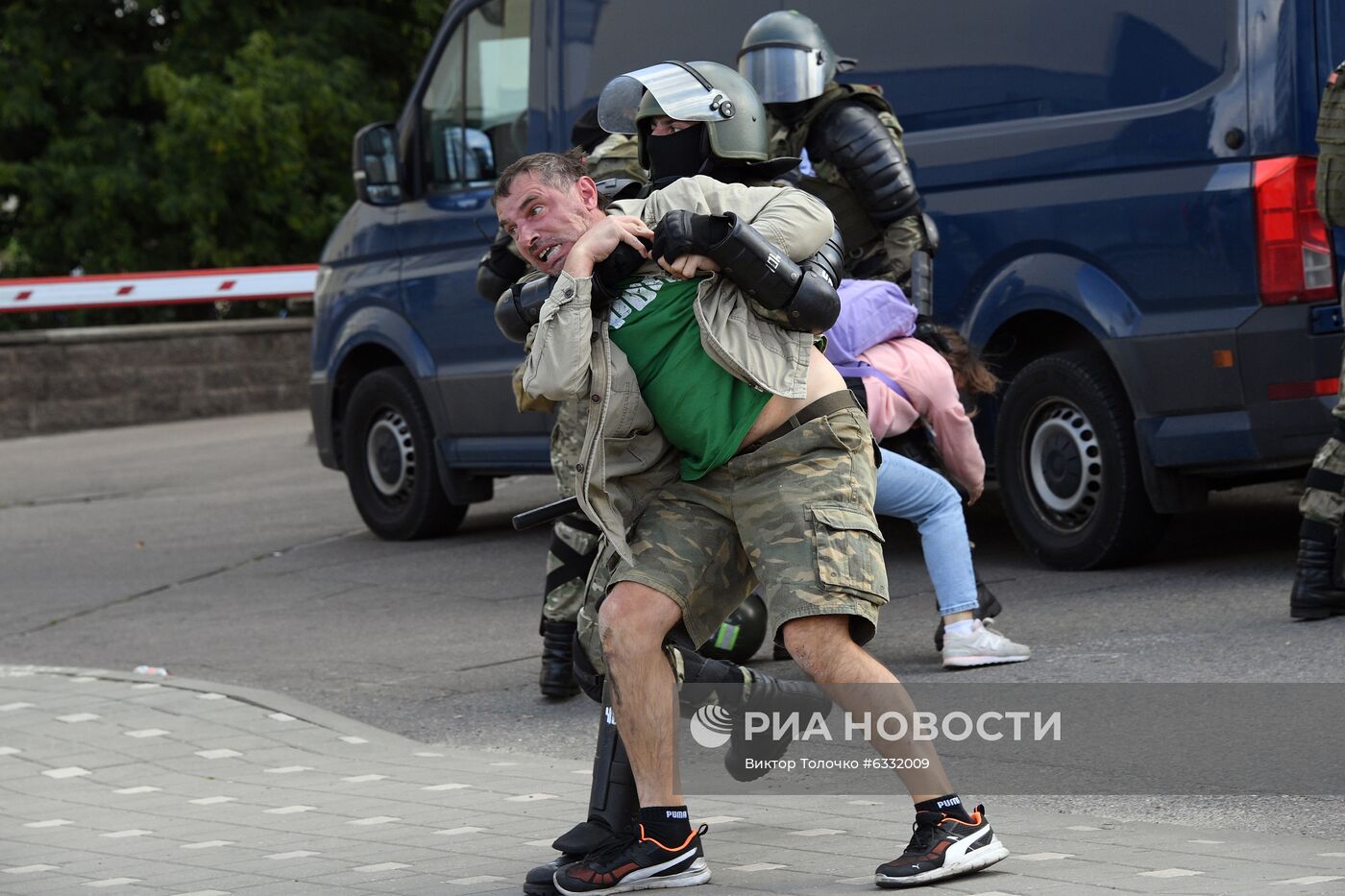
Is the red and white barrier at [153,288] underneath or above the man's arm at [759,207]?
underneath

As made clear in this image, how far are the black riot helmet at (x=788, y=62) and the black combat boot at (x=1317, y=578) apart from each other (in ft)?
6.54

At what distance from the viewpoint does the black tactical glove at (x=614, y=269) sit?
4.20 meters

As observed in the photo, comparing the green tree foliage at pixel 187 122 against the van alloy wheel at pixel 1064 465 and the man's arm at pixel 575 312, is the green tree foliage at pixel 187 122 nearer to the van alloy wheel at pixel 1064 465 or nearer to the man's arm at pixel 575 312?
the van alloy wheel at pixel 1064 465

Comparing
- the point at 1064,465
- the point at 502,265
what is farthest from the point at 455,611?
the point at 502,265

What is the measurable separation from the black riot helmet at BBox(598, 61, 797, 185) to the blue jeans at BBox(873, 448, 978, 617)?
5.71 ft

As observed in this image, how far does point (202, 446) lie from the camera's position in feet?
56.2

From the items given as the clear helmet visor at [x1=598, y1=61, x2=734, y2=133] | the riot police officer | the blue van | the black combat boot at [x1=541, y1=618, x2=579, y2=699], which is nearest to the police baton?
the clear helmet visor at [x1=598, y1=61, x2=734, y2=133]

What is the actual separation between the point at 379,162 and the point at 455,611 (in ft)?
7.42

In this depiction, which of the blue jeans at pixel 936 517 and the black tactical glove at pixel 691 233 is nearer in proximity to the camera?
the black tactical glove at pixel 691 233

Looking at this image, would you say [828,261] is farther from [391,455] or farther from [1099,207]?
[391,455]

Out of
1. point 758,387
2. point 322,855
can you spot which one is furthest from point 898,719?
point 322,855

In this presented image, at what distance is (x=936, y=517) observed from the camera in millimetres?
6246

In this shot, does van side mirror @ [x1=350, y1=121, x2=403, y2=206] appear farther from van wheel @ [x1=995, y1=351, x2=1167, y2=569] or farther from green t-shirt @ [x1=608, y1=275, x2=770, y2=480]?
green t-shirt @ [x1=608, y1=275, x2=770, y2=480]

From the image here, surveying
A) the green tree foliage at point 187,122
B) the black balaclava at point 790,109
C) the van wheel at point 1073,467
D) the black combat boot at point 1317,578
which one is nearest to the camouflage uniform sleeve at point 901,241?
the black balaclava at point 790,109
